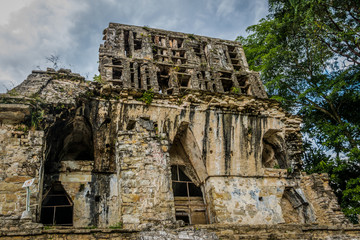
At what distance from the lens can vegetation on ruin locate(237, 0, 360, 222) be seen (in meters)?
13.9

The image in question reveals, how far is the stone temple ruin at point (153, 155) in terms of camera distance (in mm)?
8523

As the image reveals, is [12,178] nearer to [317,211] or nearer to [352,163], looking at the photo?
[317,211]

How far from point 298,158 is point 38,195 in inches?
412

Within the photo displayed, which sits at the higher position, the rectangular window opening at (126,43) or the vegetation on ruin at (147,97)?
the rectangular window opening at (126,43)

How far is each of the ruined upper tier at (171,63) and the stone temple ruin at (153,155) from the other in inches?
2.6

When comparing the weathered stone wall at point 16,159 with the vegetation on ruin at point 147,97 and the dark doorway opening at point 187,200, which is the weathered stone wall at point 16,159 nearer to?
the vegetation on ruin at point 147,97

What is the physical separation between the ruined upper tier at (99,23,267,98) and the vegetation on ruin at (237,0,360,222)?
1740 mm

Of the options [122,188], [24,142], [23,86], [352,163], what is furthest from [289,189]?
[23,86]

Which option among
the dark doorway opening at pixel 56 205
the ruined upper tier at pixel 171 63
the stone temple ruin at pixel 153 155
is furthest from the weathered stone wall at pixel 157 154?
the ruined upper tier at pixel 171 63

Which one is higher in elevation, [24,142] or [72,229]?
[24,142]

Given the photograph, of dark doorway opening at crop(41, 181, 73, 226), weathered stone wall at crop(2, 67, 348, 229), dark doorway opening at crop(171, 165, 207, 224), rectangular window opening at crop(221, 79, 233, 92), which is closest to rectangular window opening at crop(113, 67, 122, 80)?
weathered stone wall at crop(2, 67, 348, 229)

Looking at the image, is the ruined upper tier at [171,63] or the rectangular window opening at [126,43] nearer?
the ruined upper tier at [171,63]

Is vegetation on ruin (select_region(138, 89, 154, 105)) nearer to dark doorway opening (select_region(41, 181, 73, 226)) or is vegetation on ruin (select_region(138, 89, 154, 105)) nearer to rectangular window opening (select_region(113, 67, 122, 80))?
rectangular window opening (select_region(113, 67, 122, 80))

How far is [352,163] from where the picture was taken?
14.2m
